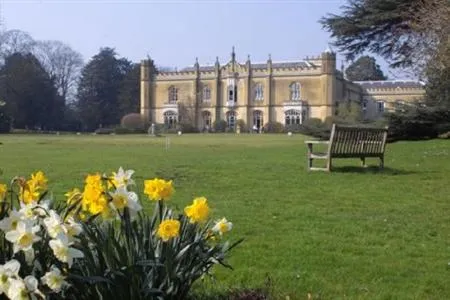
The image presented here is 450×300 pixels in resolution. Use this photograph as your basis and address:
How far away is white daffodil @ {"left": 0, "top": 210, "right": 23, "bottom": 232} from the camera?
2391 mm

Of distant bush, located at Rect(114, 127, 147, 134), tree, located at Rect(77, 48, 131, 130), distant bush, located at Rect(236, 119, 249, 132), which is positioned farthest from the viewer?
tree, located at Rect(77, 48, 131, 130)

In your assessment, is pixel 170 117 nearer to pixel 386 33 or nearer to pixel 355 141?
pixel 386 33

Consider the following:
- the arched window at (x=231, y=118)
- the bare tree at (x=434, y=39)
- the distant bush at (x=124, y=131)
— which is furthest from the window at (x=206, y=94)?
the bare tree at (x=434, y=39)

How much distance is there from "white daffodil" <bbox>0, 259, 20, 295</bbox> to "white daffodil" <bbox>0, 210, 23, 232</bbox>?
0.65ft

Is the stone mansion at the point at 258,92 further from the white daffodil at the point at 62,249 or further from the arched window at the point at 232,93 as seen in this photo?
the white daffodil at the point at 62,249

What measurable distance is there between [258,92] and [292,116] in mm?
5953

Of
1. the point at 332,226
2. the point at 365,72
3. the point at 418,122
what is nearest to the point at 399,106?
the point at 418,122

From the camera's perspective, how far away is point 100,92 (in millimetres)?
82875

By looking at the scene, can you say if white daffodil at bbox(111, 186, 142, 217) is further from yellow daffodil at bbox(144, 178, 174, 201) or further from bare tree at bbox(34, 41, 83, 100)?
bare tree at bbox(34, 41, 83, 100)

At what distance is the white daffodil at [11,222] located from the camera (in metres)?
2.39

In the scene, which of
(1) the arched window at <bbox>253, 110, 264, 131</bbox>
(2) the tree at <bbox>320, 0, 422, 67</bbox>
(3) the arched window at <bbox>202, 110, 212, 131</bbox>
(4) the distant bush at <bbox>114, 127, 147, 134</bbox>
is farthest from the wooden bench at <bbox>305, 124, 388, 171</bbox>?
(3) the arched window at <bbox>202, 110, 212, 131</bbox>

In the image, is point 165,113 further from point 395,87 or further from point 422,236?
point 422,236

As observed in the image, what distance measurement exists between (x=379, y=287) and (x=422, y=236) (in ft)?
6.09

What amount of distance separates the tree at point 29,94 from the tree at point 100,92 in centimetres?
525
